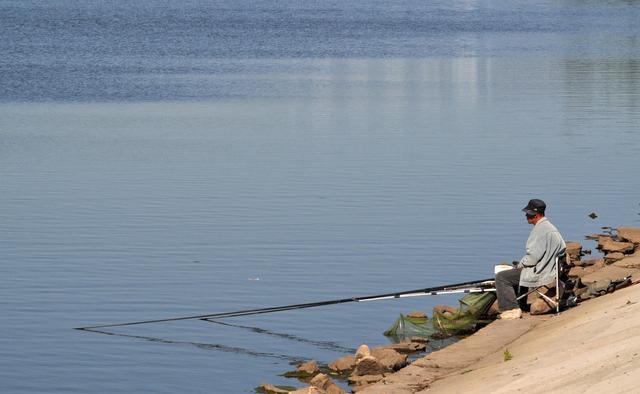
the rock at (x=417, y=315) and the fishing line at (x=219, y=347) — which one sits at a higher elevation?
the rock at (x=417, y=315)

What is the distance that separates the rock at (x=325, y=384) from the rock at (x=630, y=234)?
330 inches

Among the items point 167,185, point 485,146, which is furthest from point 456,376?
Result: point 485,146

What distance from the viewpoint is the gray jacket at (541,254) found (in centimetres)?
1587

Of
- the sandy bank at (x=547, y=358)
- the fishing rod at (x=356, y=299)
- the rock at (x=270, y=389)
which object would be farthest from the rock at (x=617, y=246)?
the rock at (x=270, y=389)

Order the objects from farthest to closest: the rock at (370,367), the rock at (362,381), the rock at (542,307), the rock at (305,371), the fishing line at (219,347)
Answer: the rock at (542,307)
the fishing line at (219,347)
the rock at (305,371)
the rock at (370,367)
the rock at (362,381)

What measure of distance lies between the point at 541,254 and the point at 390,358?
247 centimetres

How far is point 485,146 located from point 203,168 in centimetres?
780

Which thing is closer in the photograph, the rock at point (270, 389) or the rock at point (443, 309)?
the rock at point (270, 389)

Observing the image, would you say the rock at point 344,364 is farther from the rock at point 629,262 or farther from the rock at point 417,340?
the rock at point 629,262

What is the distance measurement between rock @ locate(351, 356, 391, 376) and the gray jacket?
2515 millimetres

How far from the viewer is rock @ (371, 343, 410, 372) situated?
1463cm

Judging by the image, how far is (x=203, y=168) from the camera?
2933cm

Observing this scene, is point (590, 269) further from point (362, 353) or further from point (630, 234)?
point (362, 353)

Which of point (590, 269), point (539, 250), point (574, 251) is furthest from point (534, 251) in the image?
point (574, 251)
